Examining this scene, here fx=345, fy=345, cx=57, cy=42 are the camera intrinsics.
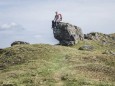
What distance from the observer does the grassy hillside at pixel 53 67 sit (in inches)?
2144

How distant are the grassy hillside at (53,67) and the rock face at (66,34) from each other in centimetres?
1125

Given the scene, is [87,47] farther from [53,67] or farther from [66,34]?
[53,67]

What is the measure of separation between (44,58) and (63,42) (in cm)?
2056

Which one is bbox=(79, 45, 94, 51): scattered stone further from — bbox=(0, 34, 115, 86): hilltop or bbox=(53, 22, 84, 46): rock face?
bbox=(53, 22, 84, 46): rock face

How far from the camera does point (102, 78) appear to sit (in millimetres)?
56188

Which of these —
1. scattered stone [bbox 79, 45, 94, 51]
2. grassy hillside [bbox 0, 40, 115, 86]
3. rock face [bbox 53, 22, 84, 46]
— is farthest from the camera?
rock face [bbox 53, 22, 84, 46]

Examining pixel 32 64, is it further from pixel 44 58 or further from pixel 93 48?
pixel 93 48

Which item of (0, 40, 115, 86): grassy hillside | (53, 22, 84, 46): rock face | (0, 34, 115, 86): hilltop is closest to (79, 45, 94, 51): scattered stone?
(0, 34, 115, 86): hilltop

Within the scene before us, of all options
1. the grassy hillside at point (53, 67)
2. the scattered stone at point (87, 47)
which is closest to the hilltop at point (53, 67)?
the grassy hillside at point (53, 67)

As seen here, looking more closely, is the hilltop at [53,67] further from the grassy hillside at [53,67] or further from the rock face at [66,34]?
the rock face at [66,34]

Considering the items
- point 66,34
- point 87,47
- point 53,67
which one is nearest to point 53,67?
point 53,67

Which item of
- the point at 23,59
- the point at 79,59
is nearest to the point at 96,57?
the point at 79,59

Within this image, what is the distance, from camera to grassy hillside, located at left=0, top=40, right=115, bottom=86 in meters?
54.5

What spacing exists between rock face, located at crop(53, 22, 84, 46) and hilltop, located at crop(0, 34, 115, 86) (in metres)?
10.9
